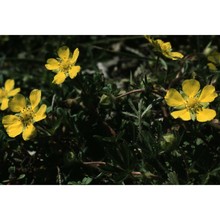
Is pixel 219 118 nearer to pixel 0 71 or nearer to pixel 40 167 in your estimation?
pixel 40 167

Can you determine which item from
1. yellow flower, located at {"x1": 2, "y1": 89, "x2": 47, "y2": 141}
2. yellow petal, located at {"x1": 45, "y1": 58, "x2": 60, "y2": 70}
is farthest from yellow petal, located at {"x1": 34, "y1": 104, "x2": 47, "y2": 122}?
yellow petal, located at {"x1": 45, "y1": 58, "x2": 60, "y2": 70}

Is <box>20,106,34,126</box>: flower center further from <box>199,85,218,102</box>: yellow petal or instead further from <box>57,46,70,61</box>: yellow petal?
<box>199,85,218,102</box>: yellow petal

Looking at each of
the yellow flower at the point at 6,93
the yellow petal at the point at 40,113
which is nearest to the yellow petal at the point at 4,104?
the yellow flower at the point at 6,93

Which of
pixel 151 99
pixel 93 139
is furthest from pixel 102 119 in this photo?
pixel 151 99

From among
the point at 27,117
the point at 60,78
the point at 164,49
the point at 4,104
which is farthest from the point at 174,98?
the point at 4,104

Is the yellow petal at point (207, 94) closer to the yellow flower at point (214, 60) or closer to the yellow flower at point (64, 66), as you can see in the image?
the yellow flower at point (214, 60)
